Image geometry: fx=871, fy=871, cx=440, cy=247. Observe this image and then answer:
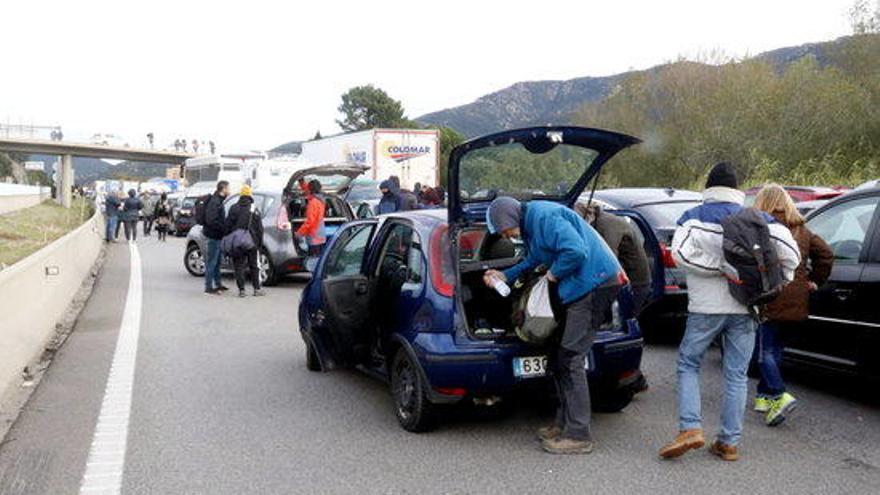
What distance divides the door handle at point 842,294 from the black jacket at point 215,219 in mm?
9227

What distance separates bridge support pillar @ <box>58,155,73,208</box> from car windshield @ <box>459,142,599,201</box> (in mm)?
64895

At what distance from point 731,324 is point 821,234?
6.88 ft

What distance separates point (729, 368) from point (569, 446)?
1043 mm

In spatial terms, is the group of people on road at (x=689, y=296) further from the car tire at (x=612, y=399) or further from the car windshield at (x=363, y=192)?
the car windshield at (x=363, y=192)

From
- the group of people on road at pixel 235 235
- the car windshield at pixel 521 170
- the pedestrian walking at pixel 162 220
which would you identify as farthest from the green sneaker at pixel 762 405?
the pedestrian walking at pixel 162 220

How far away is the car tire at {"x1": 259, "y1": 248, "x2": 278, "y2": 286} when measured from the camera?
14286 mm

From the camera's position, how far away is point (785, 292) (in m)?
5.70

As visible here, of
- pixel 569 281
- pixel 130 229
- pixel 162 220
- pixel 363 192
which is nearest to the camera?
pixel 569 281

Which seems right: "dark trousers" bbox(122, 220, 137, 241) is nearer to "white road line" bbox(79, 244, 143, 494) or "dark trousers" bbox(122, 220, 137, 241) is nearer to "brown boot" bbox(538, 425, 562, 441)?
"white road line" bbox(79, 244, 143, 494)

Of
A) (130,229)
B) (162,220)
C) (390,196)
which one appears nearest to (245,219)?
(390,196)

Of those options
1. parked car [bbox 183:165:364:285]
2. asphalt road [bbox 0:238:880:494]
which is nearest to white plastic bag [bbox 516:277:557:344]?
asphalt road [bbox 0:238:880:494]

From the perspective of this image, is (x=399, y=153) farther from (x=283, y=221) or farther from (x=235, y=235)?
(x=235, y=235)

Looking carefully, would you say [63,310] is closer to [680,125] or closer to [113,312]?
[113,312]

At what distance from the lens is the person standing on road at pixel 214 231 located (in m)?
13.1
